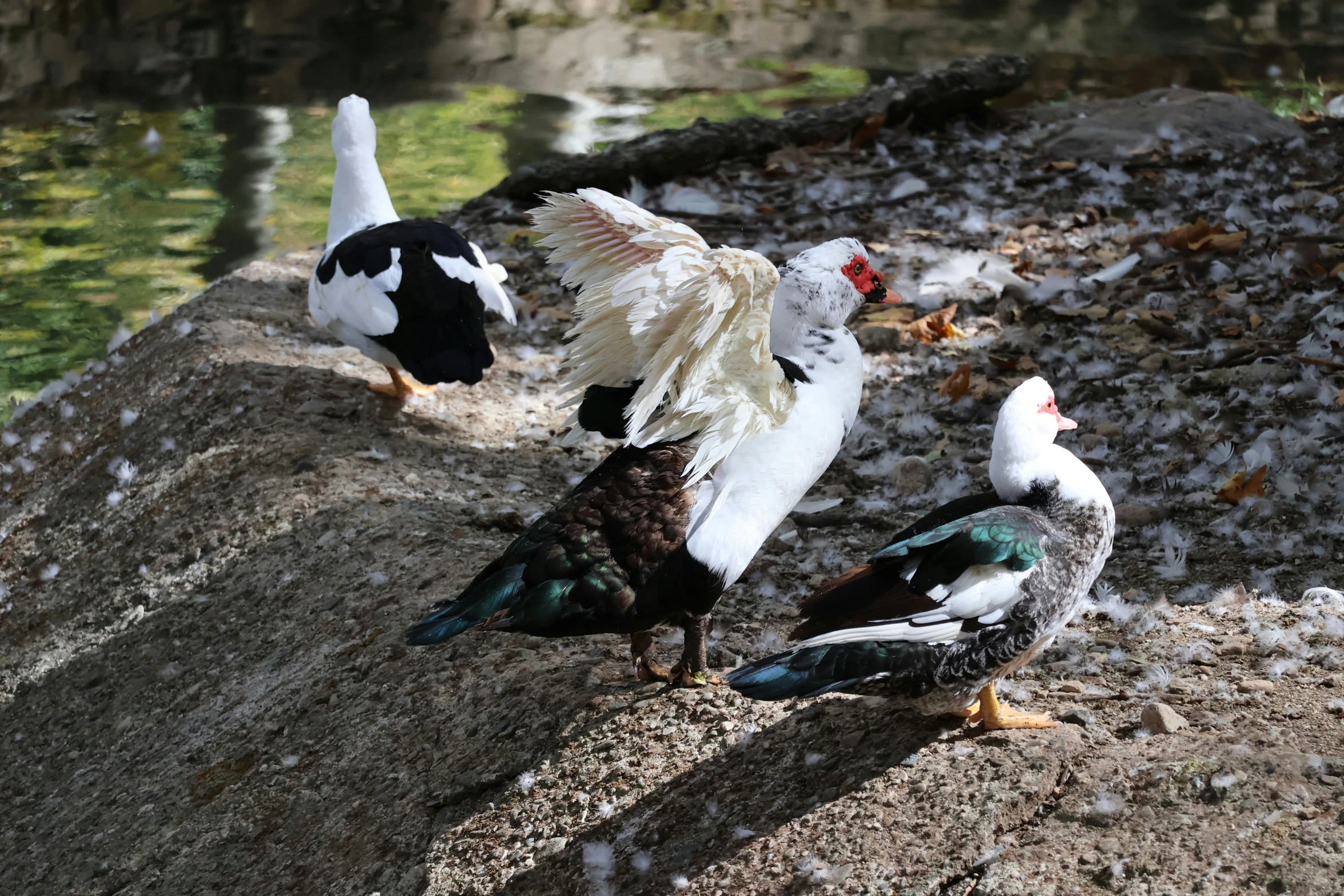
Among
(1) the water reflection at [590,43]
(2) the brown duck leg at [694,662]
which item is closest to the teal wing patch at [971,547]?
(2) the brown duck leg at [694,662]

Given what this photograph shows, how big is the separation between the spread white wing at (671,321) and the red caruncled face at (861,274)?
0.46 m

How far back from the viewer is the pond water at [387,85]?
25.5 ft

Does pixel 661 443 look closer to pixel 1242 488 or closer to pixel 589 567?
pixel 589 567

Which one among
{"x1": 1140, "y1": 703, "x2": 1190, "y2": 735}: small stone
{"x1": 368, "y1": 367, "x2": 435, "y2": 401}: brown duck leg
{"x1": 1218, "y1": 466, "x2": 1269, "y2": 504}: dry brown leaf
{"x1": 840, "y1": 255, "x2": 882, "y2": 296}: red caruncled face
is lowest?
{"x1": 368, "y1": 367, "x2": 435, "y2": 401}: brown duck leg

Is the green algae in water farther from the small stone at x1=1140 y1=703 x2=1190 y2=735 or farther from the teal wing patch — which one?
the small stone at x1=1140 y1=703 x2=1190 y2=735

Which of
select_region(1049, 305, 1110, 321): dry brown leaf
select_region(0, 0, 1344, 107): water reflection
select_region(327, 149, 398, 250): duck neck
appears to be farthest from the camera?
select_region(0, 0, 1344, 107): water reflection

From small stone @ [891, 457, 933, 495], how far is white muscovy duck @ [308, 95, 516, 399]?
1396 mm

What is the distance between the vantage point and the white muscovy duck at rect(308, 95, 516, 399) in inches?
153

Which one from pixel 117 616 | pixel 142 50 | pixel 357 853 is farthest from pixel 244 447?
pixel 142 50

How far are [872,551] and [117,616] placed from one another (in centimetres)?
238

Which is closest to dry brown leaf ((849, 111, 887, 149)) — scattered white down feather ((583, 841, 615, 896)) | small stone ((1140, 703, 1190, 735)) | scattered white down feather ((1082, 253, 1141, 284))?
scattered white down feather ((1082, 253, 1141, 284))

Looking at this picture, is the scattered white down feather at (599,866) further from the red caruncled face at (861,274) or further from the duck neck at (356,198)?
the duck neck at (356,198)

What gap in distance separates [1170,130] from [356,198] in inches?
184

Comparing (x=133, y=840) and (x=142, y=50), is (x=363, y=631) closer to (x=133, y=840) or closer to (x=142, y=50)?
(x=133, y=840)
